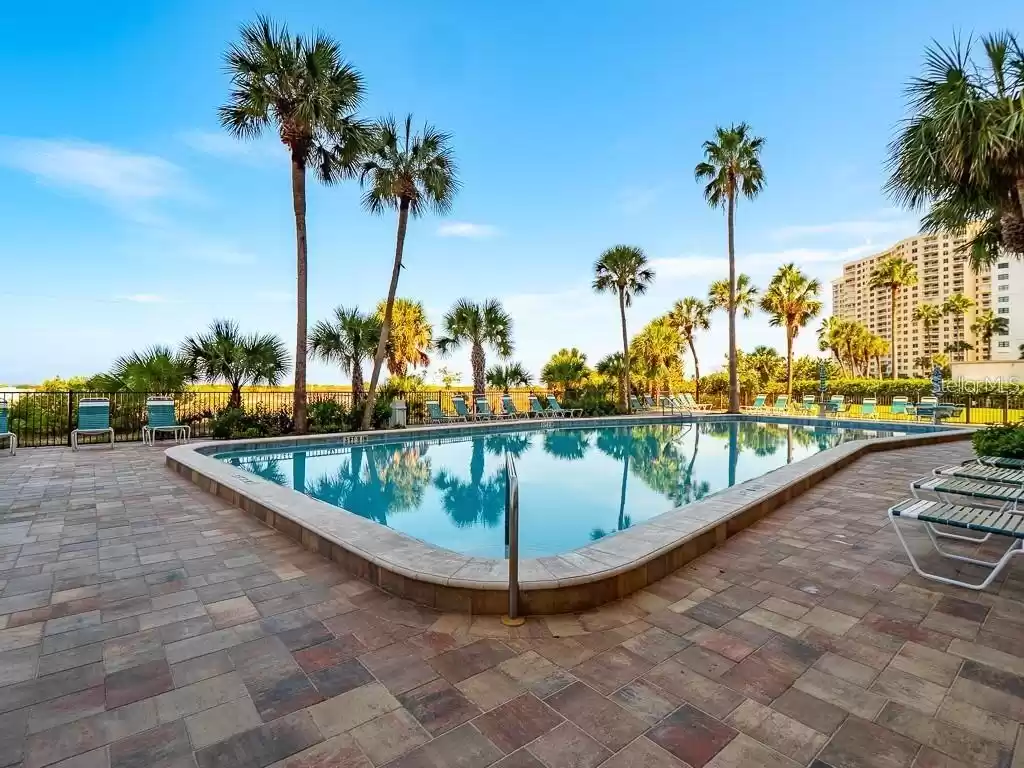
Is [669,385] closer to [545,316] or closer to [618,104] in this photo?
[545,316]

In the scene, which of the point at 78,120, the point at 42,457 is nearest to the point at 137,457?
the point at 42,457

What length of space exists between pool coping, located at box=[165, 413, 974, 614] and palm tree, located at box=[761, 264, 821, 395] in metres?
21.6

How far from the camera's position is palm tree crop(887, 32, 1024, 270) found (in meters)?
5.93

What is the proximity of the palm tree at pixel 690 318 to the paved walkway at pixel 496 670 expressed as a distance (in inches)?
1080

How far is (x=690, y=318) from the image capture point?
1156 inches

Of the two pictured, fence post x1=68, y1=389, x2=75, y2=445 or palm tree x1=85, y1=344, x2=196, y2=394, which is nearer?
fence post x1=68, y1=389, x2=75, y2=445

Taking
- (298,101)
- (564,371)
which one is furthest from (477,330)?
(298,101)

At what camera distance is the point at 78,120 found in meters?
11.8

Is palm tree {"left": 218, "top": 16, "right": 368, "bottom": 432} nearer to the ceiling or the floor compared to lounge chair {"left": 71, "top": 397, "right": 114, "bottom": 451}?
nearer to the ceiling

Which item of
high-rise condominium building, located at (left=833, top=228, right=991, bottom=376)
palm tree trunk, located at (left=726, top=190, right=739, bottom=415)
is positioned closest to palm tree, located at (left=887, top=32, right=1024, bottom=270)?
palm tree trunk, located at (left=726, top=190, right=739, bottom=415)

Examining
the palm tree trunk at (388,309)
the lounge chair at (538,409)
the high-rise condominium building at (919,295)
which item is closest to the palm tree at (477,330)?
the lounge chair at (538,409)

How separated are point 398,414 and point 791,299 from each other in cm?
2100

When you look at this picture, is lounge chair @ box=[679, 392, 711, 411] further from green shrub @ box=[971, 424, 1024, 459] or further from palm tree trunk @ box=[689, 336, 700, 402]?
green shrub @ box=[971, 424, 1024, 459]

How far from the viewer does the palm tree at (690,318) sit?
95.7ft
